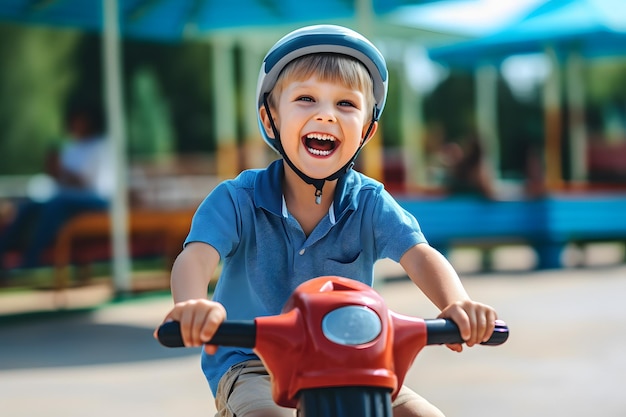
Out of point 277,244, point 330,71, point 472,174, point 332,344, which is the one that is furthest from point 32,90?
point 332,344

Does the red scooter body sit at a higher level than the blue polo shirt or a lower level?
lower

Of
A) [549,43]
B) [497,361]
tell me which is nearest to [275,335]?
[497,361]

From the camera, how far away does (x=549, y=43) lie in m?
11.3

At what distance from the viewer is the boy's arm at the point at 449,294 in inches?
74.8

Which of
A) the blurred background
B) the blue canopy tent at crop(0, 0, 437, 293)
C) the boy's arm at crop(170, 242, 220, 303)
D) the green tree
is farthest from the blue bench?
the green tree

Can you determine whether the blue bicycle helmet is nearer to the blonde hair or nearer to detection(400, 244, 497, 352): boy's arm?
the blonde hair

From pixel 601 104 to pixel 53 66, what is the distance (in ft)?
56.8

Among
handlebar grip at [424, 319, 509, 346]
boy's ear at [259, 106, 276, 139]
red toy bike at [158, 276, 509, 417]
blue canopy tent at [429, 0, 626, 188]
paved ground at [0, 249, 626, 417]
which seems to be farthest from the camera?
blue canopy tent at [429, 0, 626, 188]

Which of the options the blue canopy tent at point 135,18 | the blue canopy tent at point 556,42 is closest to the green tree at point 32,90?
the blue canopy tent at point 556,42

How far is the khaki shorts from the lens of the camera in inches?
83.2

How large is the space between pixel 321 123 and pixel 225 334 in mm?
611

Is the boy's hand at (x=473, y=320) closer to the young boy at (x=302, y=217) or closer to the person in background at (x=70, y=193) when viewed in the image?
the young boy at (x=302, y=217)

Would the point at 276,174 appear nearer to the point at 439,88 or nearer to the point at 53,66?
the point at 53,66

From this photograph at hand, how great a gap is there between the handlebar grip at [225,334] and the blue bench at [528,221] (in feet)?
26.1
